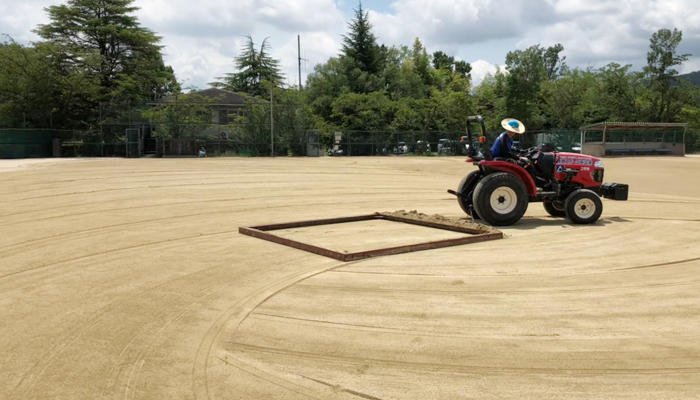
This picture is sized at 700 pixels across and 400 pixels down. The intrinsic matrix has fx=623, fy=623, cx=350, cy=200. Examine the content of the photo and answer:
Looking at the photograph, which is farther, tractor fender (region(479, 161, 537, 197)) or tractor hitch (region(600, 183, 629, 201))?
tractor hitch (region(600, 183, 629, 201))

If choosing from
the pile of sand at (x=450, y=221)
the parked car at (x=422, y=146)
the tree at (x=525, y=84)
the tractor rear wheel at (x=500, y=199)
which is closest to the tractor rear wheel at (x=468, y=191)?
the pile of sand at (x=450, y=221)

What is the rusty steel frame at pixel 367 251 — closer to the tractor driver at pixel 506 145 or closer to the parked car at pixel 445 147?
the tractor driver at pixel 506 145

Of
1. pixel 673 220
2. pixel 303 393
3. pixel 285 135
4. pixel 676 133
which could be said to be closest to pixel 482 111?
pixel 676 133

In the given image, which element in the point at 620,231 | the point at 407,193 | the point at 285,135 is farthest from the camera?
the point at 285,135

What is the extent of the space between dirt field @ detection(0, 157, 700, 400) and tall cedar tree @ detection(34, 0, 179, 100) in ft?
148

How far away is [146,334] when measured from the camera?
5.06 meters

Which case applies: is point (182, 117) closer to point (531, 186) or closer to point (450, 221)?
point (450, 221)

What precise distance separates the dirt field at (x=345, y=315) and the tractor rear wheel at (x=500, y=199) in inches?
21.1

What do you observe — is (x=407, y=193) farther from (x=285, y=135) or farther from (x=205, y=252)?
(x=285, y=135)

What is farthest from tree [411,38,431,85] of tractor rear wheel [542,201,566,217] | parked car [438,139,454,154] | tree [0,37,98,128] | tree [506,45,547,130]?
tractor rear wheel [542,201,566,217]

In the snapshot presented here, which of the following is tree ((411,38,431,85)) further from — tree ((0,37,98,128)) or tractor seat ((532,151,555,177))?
tractor seat ((532,151,555,177))

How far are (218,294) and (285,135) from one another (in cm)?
3792

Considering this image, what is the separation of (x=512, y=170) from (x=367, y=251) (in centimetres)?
409

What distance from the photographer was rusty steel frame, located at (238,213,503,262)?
7.87 meters
